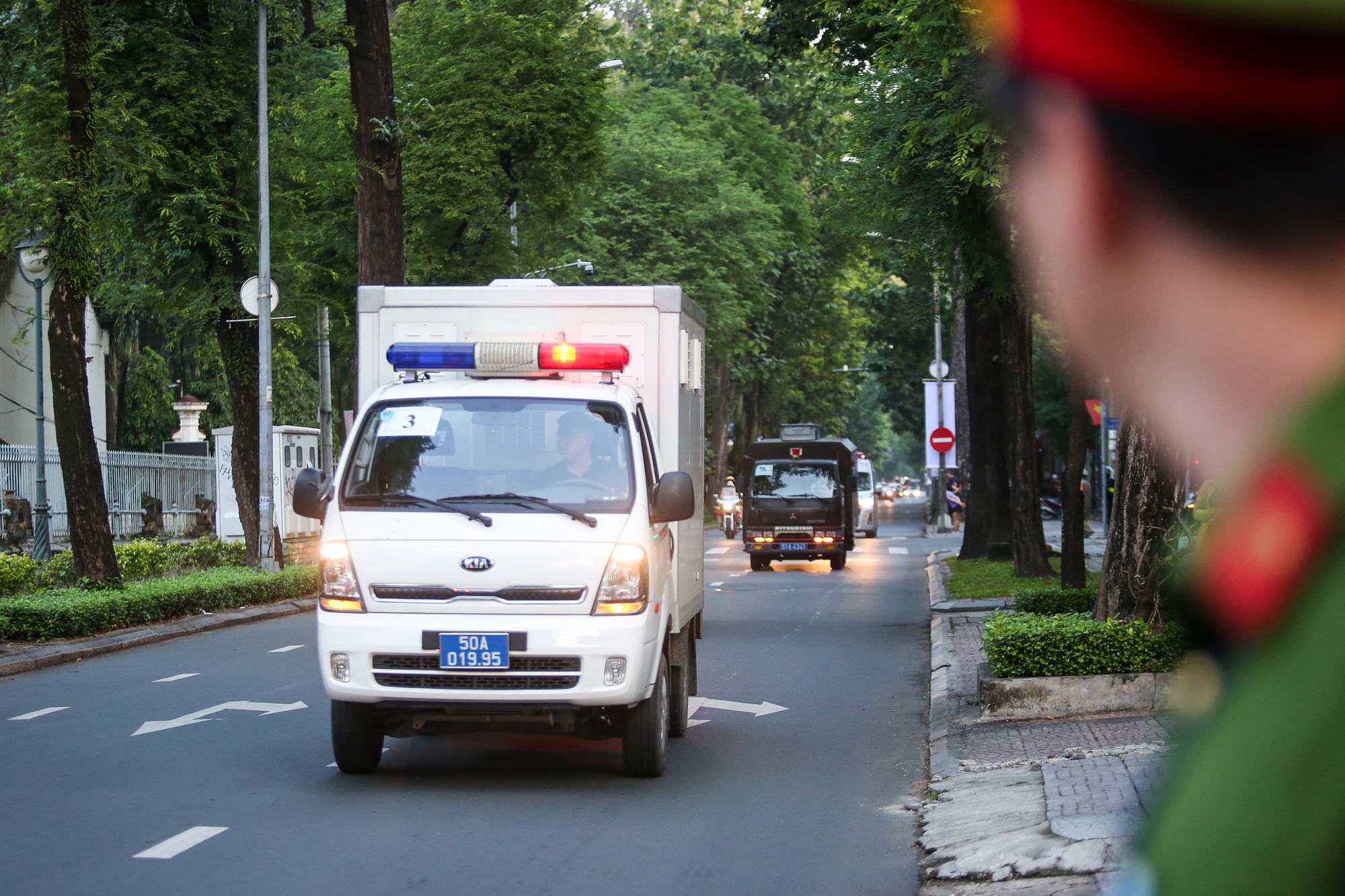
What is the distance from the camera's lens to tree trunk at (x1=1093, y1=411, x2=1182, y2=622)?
1142cm

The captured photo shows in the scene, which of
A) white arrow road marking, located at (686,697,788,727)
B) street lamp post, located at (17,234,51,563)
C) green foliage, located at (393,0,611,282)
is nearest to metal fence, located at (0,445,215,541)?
street lamp post, located at (17,234,51,563)

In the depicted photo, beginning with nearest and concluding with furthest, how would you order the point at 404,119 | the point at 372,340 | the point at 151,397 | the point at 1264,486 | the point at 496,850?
the point at 1264,486
the point at 496,850
the point at 372,340
the point at 404,119
the point at 151,397

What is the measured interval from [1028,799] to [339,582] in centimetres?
376

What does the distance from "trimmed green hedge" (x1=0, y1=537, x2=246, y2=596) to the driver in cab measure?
473 inches

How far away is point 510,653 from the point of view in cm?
862

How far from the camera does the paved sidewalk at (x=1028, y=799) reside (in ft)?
21.5

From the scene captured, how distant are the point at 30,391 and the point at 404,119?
1920 cm

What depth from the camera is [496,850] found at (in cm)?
734

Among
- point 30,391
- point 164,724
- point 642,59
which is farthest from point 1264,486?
point 642,59

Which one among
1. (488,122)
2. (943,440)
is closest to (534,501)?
(488,122)

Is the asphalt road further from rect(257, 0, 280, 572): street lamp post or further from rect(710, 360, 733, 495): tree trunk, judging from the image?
rect(710, 360, 733, 495): tree trunk

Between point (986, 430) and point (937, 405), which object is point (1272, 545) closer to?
point (986, 430)

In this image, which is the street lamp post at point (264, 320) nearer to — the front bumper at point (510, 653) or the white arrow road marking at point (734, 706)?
the white arrow road marking at point (734, 706)

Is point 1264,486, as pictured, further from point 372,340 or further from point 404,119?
point 404,119
